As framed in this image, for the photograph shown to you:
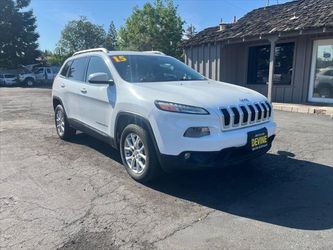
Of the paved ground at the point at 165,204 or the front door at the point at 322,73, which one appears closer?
the paved ground at the point at 165,204

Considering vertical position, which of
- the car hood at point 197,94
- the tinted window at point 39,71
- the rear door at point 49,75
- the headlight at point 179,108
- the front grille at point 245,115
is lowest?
the rear door at point 49,75

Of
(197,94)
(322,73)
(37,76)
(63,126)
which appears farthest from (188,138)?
(37,76)

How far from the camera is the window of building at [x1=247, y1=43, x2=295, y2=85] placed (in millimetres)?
13656

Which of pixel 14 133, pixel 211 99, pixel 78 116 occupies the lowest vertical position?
pixel 14 133

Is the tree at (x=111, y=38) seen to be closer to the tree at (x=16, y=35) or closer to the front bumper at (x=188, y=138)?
the tree at (x=16, y=35)

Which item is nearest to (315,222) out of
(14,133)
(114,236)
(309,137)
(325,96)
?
(114,236)

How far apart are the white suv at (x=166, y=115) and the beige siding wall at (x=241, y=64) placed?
28.9 feet

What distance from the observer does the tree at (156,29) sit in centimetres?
3316

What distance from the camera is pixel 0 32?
124ft

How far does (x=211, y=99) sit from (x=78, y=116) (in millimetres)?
3041

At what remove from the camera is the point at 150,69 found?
528 centimetres

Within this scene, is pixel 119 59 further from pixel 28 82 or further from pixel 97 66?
pixel 28 82

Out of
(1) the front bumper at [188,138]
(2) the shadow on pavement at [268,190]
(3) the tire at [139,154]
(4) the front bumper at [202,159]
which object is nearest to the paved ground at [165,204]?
(2) the shadow on pavement at [268,190]

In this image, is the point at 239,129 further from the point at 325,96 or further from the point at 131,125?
the point at 325,96
